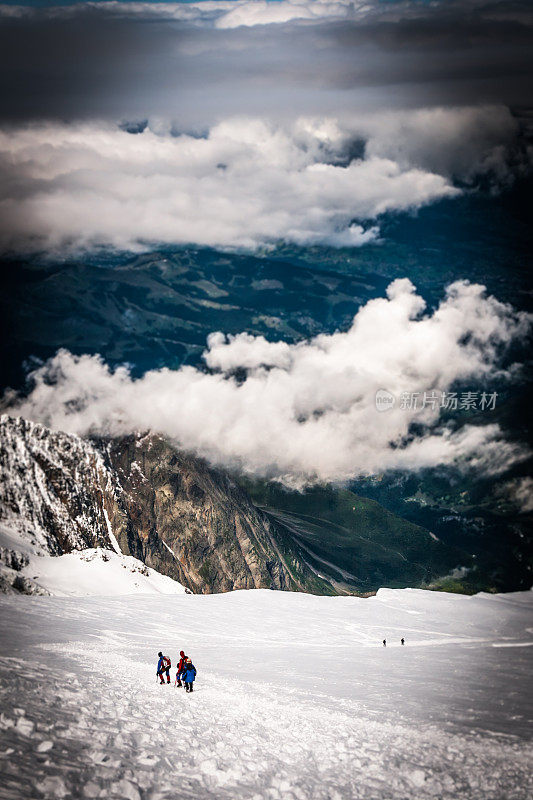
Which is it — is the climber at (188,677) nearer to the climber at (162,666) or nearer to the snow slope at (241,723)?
the snow slope at (241,723)

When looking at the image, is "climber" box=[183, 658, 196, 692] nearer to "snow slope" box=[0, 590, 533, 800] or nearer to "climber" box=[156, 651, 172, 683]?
"snow slope" box=[0, 590, 533, 800]

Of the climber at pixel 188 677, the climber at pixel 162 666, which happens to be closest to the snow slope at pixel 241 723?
the climber at pixel 188 677

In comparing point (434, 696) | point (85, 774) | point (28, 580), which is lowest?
point (28, 580)

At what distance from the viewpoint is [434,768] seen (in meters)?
32.5

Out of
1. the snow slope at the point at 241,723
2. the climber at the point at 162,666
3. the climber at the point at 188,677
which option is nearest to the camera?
the snow slope at the point at 241,723

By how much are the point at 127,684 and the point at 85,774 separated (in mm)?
17242

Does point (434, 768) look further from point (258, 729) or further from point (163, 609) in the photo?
point (163, 609)

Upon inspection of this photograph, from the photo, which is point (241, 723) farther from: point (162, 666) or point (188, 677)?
point (162, 666)

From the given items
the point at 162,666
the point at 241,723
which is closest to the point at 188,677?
the point at 162,666

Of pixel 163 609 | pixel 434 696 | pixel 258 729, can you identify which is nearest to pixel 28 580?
pixel 163 609

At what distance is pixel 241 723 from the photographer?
36875 mm

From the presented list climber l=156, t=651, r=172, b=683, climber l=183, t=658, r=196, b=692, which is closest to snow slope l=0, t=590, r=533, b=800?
climber l=183, t=658, r=196, b=692

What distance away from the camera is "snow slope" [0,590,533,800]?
27125 mm

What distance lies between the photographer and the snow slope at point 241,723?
89.0 ft
